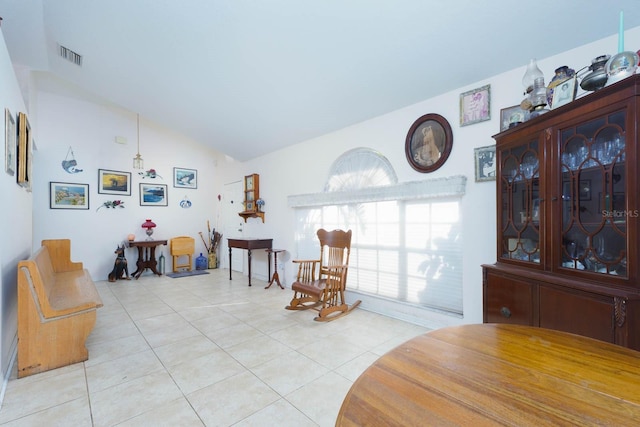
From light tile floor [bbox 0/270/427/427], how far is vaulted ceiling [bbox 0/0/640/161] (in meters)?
2.71

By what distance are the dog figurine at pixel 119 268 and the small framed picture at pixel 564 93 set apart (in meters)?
7.03

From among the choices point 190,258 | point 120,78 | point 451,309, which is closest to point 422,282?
point 451,309

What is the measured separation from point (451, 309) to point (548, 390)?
8.08 feet

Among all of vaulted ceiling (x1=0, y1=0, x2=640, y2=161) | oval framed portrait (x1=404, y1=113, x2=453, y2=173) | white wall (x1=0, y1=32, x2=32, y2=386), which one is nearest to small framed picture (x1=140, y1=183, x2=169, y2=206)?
vaulted ceiling (x1=0, y1=0, x2=640, y2=161)

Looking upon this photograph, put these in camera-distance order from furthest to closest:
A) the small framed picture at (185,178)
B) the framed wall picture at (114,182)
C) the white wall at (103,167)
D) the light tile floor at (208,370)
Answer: the small framed picture at (185,178) < the framed wall picture at (114,182) < the white wall at (103,167) < the light tile floor at (208,370)

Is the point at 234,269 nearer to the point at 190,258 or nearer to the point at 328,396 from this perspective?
the point at 190,258

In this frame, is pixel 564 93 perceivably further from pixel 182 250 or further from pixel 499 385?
pixel 182 250

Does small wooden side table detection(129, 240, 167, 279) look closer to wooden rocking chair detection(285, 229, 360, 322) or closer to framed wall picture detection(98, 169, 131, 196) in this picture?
framed wall picture detection(98, 169, 131, 196)

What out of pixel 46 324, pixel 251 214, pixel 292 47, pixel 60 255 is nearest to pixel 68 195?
pixel 60 255

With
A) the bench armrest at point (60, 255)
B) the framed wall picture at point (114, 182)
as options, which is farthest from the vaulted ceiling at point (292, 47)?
the bench armrest at point (60, 255)

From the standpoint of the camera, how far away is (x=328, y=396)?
192cm

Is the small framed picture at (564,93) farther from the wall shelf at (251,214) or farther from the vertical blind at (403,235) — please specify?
the wall shelf at (251,214)

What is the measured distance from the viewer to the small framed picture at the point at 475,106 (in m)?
2.67

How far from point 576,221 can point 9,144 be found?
429 cm
